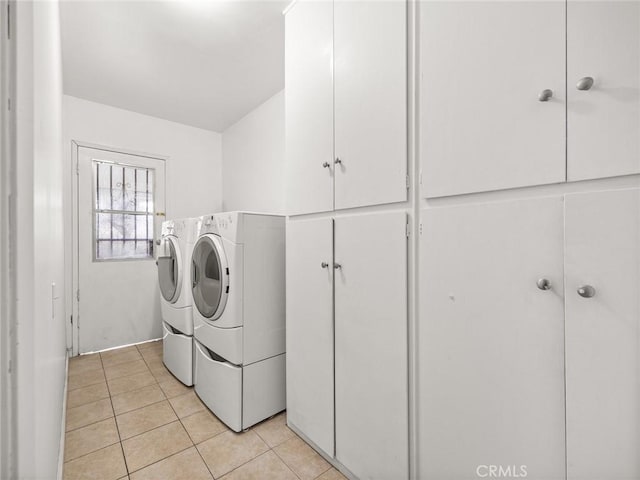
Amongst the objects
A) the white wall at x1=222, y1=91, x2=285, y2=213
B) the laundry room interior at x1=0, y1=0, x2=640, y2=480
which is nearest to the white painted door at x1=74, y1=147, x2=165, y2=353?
the laundry room interior at x1=0, y1=0, x2=640, y2=480

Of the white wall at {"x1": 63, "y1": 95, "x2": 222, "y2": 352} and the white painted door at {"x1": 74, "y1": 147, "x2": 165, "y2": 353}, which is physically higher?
the white wall at {"x1": 63, "y1": 95, "x2": 222, "y2": 352}

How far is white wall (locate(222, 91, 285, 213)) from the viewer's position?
2.69 m

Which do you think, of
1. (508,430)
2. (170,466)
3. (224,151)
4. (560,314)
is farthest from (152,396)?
(224,151)

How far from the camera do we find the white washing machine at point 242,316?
1646 millimetres

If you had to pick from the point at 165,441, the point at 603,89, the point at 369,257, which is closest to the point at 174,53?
the point at 369,257

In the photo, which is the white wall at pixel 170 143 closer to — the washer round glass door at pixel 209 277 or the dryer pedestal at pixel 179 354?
the dryer pedestal at pixel 179 354

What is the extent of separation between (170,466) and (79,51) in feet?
8.91

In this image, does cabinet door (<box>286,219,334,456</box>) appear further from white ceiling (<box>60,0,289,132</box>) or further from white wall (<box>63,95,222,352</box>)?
white wall (<box>63,95,222,352</box>)

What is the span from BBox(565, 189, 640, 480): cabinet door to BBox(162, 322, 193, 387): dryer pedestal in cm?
217

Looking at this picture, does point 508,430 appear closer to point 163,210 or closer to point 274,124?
point 274,124

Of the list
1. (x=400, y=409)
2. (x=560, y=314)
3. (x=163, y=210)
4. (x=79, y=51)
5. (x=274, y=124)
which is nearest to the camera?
(x=560, y=314)

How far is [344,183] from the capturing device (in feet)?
4.27

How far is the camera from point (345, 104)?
4.22 ft

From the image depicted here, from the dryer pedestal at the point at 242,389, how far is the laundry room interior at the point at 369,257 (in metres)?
0.01
